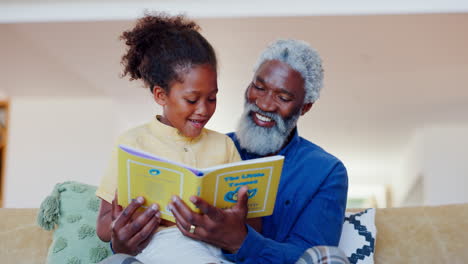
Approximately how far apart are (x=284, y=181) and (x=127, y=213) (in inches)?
27.1

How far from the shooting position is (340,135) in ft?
29.1

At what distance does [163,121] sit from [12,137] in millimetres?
6198

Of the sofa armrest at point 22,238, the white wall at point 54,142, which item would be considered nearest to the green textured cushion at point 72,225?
the sofa armrest at point 22,238

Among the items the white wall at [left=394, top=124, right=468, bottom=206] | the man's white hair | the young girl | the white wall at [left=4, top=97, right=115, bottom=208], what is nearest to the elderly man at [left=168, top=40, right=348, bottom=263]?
the man's white hair

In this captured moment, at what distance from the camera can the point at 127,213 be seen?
150cm

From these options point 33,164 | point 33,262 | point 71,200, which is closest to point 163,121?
point 71,200

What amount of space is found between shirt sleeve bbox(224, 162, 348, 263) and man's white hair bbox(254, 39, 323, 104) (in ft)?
1.03

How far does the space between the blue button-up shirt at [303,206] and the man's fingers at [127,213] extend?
11.9 inches

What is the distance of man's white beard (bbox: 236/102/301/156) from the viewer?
209cm

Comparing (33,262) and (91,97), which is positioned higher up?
(91,97)

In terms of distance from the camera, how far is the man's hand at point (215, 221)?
146cm

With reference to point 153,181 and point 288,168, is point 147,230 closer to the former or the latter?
point 153,181

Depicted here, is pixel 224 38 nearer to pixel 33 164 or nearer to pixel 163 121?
pixel 33 164

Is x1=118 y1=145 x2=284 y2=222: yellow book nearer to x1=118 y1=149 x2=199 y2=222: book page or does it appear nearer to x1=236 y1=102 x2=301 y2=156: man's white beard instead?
x1=118 y1=149 x2=199 y2=222: book page
